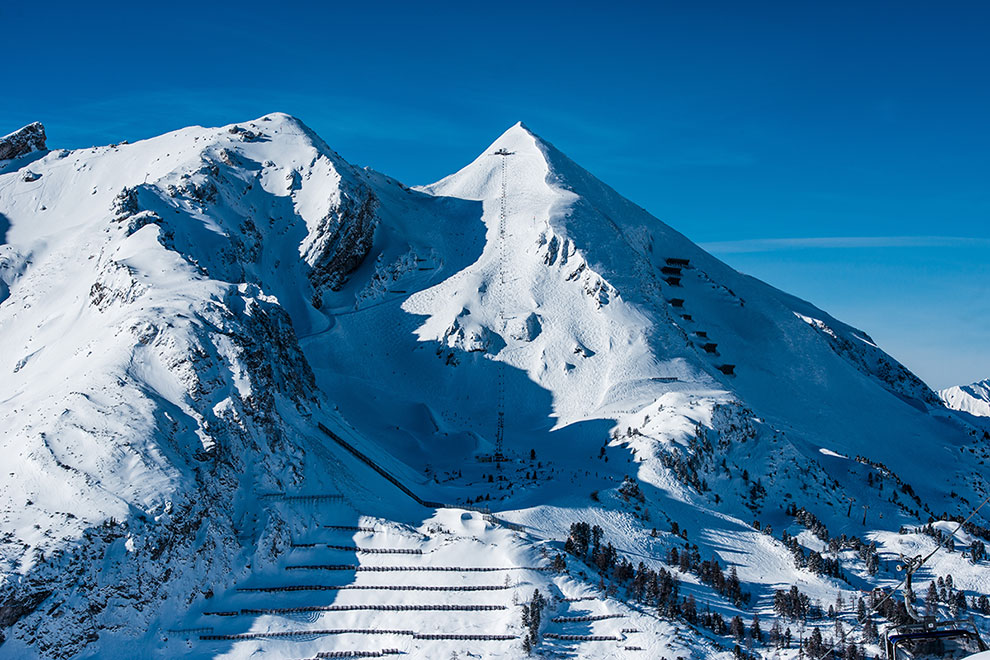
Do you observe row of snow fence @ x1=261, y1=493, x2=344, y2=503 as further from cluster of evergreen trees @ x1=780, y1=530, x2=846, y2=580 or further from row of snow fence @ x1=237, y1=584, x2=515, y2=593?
cluster of evergreen trees @ x1=780, y1=530, x2=846, y2=580

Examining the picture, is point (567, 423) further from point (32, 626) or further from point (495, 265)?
point (32, 626)

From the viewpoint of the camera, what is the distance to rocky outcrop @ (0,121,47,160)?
4825 inches

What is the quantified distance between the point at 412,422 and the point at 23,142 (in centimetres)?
7463

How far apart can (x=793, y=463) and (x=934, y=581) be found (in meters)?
20.7

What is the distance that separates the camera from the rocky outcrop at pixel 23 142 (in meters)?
123

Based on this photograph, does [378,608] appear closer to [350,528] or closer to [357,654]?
[357,654]

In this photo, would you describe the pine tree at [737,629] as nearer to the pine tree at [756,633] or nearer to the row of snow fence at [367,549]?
the pine tree at [756,633]

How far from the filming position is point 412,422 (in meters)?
91.4

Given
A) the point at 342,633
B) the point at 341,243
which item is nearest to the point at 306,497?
the point at 342,633

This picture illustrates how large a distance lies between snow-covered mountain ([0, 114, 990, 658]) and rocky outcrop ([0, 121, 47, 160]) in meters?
0.48

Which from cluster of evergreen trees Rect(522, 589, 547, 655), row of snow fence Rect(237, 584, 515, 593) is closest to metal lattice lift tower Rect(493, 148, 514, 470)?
row of snow fence Rect(237, 584, 515, 593)

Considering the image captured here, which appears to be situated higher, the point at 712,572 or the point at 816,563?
the point at 816,563

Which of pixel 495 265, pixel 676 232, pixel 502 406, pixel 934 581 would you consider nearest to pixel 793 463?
pixel 934 581

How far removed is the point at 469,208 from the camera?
129 m
